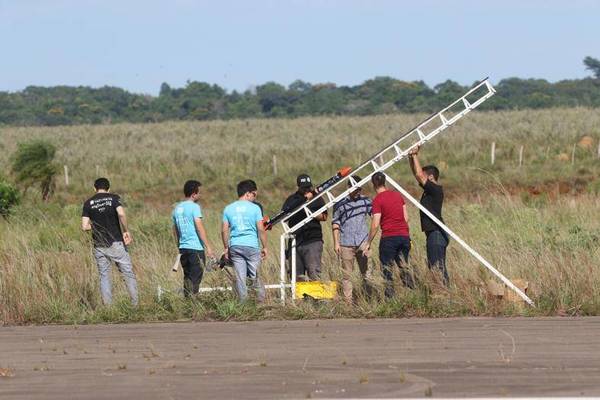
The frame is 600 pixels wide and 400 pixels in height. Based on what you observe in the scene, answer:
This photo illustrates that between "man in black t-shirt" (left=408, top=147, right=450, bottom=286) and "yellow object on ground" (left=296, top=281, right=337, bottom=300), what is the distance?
1161mm

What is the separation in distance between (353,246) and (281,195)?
26.0 metres

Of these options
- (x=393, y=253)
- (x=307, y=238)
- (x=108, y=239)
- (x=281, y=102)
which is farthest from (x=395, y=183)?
(x=281, y=102)

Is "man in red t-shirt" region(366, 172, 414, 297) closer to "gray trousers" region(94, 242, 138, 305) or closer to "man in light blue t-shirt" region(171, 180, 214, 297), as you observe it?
"man in light blue t-shirt" region(171, 180, 214, 297)

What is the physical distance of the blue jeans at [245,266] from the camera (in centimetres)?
1417

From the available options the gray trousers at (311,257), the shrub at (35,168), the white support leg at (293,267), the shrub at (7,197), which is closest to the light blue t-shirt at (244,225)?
the white support leg at (293,267)

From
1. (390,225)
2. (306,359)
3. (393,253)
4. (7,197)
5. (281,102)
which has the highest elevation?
(281,102)

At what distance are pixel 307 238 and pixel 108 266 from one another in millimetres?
2403

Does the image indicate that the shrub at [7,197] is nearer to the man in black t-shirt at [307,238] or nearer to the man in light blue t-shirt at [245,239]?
the man in black t-shirt at [307,238]

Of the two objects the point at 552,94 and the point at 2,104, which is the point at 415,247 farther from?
the point at 2,104

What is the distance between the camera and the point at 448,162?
45062 mm

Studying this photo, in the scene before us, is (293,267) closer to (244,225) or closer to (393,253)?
(244,225)

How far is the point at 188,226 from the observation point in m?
14.4

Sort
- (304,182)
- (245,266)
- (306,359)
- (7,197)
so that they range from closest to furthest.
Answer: (306,359), (245,266), (304,182), (7,197)

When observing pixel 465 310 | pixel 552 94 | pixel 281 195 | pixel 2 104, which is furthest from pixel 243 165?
pixel 2 104
